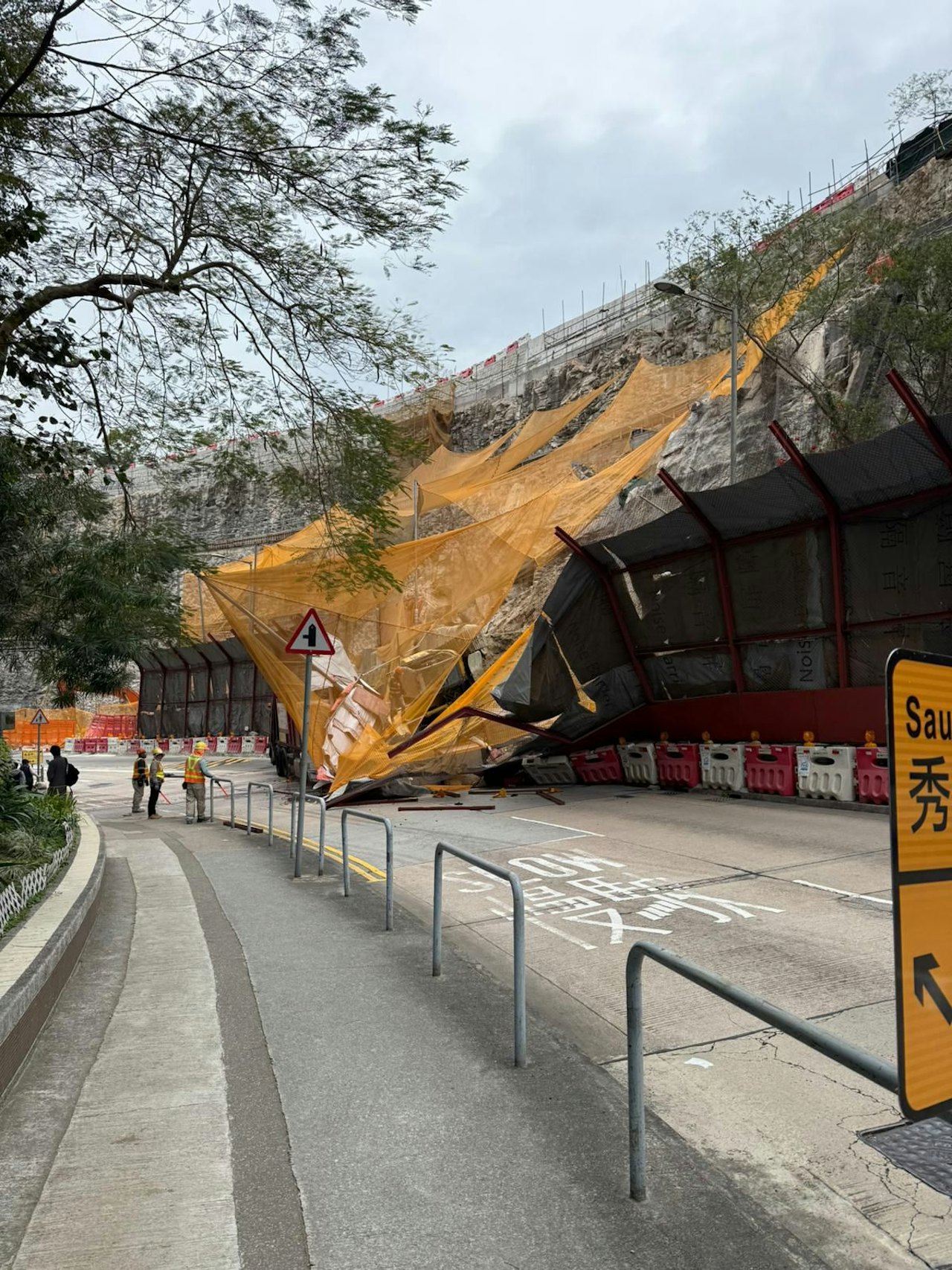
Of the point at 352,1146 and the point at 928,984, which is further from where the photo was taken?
the point at 352,1146

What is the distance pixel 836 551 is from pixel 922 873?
12.2 m

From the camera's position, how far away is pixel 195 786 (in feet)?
61.3

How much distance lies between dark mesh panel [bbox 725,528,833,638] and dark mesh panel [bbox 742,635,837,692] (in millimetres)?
252

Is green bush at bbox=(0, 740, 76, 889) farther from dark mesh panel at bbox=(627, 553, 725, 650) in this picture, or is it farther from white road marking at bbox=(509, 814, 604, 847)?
dark mesh panel at bbox=(627, 553, 725, 650)

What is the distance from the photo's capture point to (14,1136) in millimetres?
3564

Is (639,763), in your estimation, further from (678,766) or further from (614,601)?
(614,601)

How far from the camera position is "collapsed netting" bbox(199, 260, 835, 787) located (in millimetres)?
16641

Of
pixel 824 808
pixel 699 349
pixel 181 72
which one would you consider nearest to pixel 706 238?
pixel 699 349

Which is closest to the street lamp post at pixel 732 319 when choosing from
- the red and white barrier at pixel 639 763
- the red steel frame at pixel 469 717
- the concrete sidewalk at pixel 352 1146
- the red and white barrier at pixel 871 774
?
the red and white barrier at pixel 871 774

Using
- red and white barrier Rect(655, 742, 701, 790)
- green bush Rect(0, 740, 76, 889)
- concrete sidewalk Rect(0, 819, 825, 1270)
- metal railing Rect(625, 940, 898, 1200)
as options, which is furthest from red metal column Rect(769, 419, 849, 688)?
metal railing Rect(625, 940, 898, 1200)

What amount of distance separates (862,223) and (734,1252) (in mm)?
33130

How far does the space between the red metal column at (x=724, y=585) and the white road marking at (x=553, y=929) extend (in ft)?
28.8

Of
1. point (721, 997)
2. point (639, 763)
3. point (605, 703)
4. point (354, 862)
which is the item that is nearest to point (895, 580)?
point (605, 703)

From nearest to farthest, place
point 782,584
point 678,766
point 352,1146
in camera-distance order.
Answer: point 352,1146
point 782,584
point 678,766
